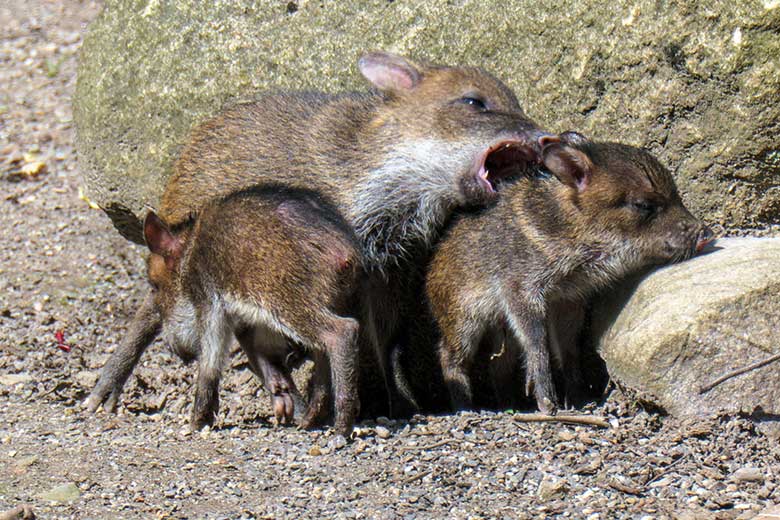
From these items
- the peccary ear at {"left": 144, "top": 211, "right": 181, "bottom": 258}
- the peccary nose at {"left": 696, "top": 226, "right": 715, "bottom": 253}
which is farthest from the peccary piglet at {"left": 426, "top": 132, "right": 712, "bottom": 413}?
the peccary ear at {"left": 144, "top": 211, "right": 181, "bottom": 258}

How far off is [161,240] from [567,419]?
2.66 meters

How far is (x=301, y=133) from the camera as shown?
23.4 feet

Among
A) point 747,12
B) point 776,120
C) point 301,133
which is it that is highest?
point 747,12

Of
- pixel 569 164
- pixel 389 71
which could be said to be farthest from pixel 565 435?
pixel 389 71

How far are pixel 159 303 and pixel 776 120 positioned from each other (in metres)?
3.78

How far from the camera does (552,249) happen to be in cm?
659

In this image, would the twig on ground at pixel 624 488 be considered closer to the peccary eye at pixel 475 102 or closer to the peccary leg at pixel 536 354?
the peccary leg at pixel 536 354

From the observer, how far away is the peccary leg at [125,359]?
7.11 m

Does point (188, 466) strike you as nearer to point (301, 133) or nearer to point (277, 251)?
point (277, 251)

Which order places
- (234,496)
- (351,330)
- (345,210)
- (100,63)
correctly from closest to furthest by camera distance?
1. (234,496)
2. (351,330)
3. (345,210)
4. (100,63)

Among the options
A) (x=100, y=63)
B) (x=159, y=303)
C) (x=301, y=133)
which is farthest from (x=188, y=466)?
(x=100, y=63)

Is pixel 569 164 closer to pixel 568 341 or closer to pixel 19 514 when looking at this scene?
pixel 568 341

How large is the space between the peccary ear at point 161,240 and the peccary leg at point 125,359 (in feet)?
1.43

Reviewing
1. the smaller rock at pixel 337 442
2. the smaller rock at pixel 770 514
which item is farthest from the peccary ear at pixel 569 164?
the smaller rock at pixel 770 514
